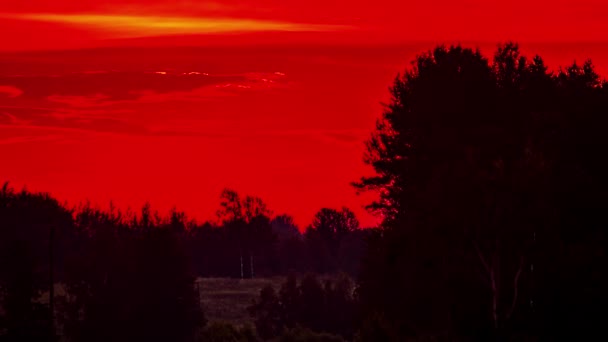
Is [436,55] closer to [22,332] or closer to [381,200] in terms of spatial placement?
[381,200]

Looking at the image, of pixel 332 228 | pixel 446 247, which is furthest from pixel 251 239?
pixel 446 247

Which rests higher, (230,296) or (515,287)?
(230,296)

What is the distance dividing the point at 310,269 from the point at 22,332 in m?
86.0

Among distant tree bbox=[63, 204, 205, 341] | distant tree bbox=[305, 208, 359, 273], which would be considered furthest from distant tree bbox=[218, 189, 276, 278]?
distant tree bbox=[63, 204, 205, 341]

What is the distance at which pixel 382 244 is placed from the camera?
232 ft

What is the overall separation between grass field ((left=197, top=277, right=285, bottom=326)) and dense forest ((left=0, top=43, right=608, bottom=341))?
1387cm

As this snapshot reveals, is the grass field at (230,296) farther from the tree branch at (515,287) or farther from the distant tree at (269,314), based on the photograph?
the tree branch at (515,287)

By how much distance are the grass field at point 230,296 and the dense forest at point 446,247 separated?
1387 centimetres

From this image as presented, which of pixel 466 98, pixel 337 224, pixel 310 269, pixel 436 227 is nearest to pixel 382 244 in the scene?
pixel 436 227

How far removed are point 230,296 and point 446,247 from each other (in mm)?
68470

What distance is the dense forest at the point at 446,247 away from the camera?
6288 cm

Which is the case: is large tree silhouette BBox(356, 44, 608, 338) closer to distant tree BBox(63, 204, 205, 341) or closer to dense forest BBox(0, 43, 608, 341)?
dense forest BBox(0, 43, 608, 341)

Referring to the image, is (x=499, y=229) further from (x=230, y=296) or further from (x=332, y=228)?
(x=332, y=228)

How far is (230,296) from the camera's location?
130875mm
